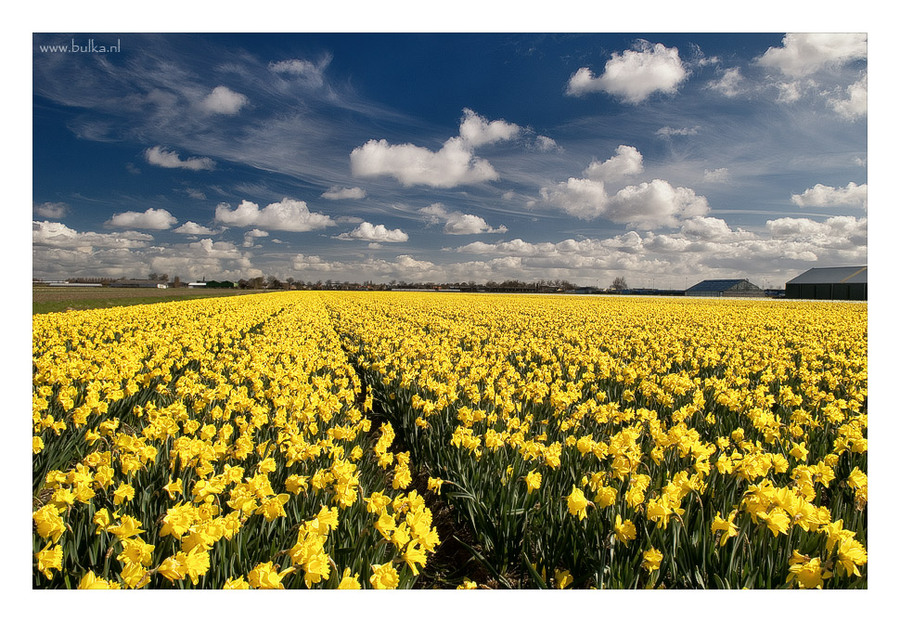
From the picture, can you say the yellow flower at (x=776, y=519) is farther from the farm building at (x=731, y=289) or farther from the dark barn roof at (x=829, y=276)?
the farm building at (x=731, y=289)

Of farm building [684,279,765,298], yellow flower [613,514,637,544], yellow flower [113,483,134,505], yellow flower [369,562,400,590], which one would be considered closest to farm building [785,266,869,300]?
farm building [684,279,765,298]

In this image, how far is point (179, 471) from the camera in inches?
121

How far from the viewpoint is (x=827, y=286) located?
44.2 m

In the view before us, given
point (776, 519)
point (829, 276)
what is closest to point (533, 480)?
point (776, 519)

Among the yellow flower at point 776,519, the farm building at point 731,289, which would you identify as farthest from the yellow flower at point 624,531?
the farm building at point 731,289

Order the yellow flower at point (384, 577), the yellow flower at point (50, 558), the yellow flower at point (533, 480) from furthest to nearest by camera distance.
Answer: the yellow flower at point (533, 480) < the yellow flower at point (50, 558) < the yellow flower at point (384, 577)

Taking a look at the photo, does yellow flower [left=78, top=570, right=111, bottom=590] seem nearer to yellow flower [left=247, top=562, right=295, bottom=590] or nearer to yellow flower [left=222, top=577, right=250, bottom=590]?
yellow flower [left=222, top=577, right=250, bottom=590]

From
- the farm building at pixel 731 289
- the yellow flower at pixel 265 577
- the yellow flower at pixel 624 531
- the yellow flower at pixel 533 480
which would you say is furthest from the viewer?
the farm building at pixel 731 289

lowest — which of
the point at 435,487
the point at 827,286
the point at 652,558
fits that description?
the point at 435,487

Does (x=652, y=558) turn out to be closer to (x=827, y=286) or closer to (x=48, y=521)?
(x=48, y=521)

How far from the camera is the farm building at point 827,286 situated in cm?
4063

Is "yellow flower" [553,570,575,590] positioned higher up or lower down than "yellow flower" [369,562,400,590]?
lower down

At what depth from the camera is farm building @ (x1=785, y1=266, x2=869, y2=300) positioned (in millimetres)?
40628
